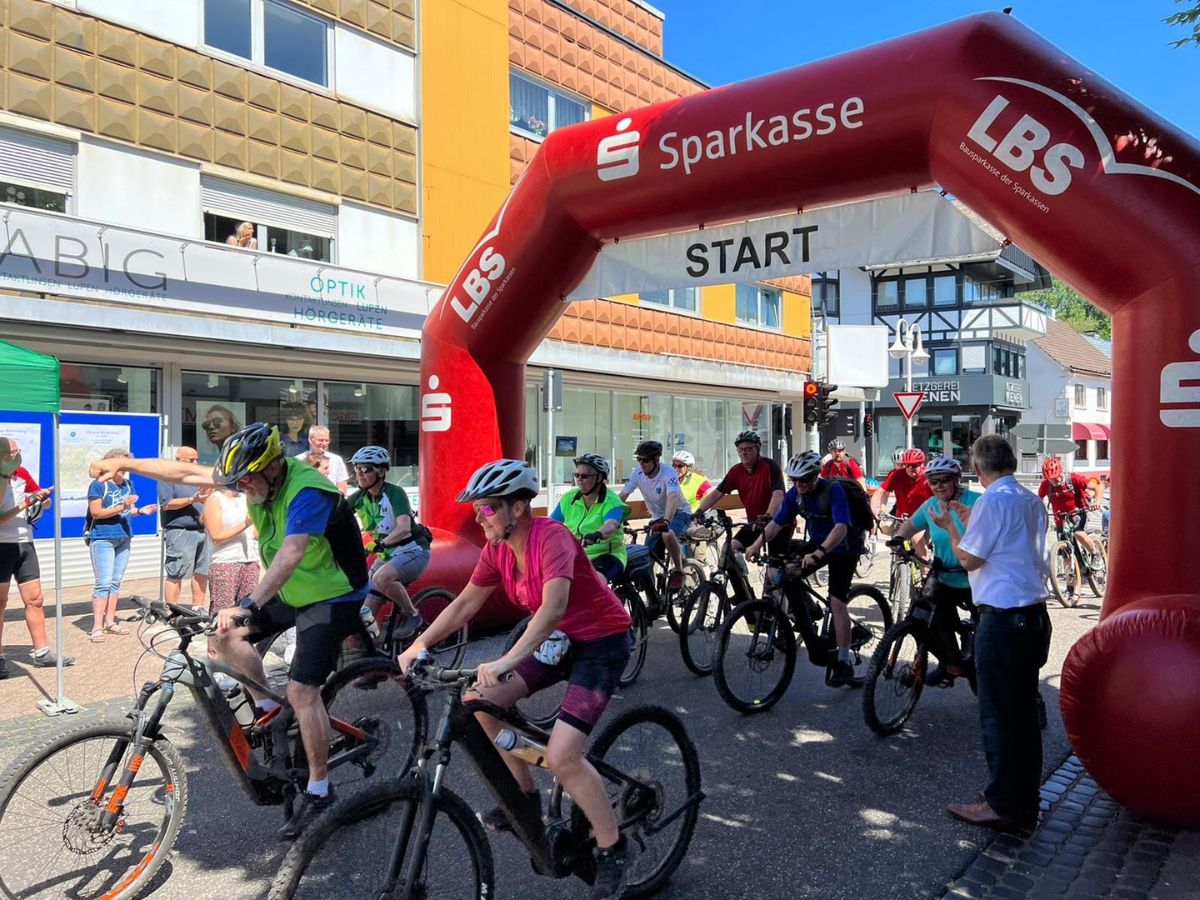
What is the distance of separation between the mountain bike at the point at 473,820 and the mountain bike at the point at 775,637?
210cm

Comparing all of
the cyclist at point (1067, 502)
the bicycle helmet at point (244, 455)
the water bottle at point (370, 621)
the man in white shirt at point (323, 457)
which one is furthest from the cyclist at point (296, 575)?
the cyclist at point (1067, 502)

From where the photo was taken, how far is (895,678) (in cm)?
535

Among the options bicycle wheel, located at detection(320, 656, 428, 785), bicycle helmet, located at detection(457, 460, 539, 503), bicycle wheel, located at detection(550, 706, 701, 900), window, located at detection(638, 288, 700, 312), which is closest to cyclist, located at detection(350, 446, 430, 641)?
bicycle wheel, located at detection(320, 656, 428, 785)

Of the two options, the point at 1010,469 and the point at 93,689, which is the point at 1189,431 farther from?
the point at 93,689

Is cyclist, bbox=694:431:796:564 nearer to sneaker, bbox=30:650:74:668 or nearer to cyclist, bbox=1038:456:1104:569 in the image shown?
cyclist, bbox=1038:456:1104:569

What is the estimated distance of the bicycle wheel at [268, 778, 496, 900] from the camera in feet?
8.41

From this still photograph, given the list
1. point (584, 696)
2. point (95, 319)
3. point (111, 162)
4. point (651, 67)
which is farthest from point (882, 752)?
point (651, 67)

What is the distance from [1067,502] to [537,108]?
1262 centimetres

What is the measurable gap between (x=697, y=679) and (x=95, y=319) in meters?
8.65

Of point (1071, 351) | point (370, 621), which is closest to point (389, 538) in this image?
point (370, 621)

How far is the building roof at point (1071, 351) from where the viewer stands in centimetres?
4628

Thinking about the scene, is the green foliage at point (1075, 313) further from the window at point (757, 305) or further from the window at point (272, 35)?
the window at point (272, 35)

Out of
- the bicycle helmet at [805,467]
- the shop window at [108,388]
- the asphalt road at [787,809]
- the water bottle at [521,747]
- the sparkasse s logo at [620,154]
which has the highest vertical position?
the sparkasse s logo at [620,154]

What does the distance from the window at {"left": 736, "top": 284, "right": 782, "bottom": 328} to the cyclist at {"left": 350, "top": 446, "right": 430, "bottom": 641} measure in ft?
57.5
